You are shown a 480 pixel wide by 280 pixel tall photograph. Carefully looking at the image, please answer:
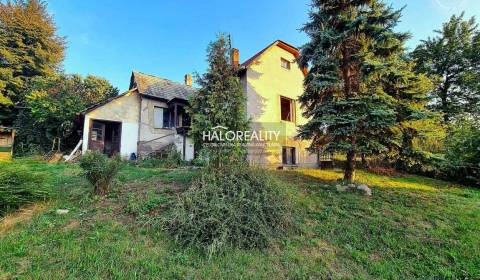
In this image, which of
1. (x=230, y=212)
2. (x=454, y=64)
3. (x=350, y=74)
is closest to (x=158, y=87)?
(x=350, y=74)

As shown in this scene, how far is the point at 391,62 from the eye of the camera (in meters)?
6.78

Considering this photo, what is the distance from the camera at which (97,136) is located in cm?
1372

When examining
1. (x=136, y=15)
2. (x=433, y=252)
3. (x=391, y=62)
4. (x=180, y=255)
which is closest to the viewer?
(x=180, y=255)

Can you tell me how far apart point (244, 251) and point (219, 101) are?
13.0 ft

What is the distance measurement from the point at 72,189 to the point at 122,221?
8.11ft

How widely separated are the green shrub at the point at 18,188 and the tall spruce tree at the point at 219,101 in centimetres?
359

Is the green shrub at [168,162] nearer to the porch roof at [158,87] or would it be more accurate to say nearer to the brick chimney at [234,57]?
the porch roof at [158,87]

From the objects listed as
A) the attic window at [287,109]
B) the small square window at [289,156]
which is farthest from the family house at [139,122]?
the attic window at [287,109]

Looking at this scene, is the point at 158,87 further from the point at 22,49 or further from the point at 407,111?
the point at 407,111

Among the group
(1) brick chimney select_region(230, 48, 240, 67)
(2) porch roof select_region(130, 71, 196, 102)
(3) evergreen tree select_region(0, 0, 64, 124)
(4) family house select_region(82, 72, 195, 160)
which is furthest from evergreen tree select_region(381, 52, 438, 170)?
(3) evergreen tree select_region(0, 0, 64, 124)

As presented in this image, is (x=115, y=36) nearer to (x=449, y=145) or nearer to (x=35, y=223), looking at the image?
(x=35, y=223)

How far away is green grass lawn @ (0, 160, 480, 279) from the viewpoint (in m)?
3.14

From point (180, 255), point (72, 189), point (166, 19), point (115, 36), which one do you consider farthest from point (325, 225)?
point (115, 36)

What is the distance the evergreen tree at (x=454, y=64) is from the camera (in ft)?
50.6
